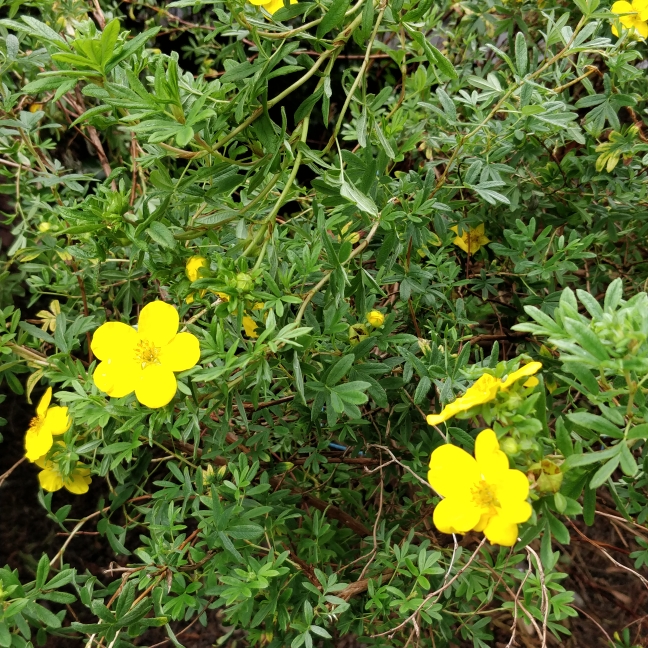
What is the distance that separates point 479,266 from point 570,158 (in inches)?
14.2

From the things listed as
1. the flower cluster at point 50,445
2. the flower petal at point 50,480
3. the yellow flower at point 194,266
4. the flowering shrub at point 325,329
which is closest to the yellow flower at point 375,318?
the flowering shrub at point 325,329

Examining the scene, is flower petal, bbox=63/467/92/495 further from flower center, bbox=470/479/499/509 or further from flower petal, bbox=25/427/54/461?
flower center, bbox=470/479/499/509

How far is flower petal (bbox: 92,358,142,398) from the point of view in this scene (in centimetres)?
88

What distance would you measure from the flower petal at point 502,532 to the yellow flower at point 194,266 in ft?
1.96

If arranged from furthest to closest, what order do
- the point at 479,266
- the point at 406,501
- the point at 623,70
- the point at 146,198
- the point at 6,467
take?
1. the point at 6,467
2. the point at 479,266
3. the point at 406,501
4. the point at 623,70
5. the point at 146,198

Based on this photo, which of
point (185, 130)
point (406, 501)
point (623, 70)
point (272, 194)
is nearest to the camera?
point (185, 130)

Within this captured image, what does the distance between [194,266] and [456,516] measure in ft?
1.92

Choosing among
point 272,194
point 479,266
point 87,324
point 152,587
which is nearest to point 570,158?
point 479,266

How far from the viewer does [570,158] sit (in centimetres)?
141

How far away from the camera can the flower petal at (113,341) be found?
940mm

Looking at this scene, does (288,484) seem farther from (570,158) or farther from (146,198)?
(570,158)

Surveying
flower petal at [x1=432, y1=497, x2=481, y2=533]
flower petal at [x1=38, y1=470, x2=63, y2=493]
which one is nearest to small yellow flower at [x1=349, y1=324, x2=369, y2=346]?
flower petal at [x1=432, y1=497, x2=481, y2=533]

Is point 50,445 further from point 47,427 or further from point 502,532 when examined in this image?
point 502,532

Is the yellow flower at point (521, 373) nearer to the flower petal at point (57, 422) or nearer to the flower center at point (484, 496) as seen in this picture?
the flower center at point (484, 496)
